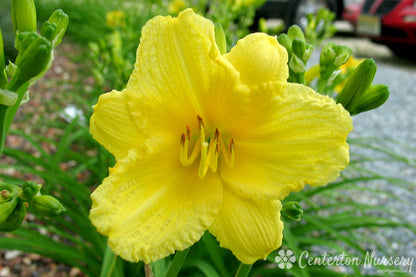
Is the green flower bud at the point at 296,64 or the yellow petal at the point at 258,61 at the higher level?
the yellow petal at the point at 258,61

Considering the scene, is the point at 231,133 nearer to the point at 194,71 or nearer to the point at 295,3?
the point at 194,71

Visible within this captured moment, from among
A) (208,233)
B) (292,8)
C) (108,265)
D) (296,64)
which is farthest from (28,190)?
(292,8)

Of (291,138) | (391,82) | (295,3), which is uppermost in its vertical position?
(291,138)

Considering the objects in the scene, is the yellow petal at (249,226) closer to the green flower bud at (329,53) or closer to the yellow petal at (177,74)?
the yellow petal at (177,74)

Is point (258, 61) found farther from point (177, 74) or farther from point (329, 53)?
point (329, 53)

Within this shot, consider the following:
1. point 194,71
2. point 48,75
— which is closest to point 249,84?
point 194,71

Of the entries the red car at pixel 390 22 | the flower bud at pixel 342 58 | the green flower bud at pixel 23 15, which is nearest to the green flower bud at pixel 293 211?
the flower bud at pixel 342 58

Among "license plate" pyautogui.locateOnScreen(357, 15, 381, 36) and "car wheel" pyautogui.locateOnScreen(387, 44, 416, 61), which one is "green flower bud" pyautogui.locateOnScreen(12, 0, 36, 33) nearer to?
"license plate" pyautogui.locateOnScreen(357, 15, 381, 36)
